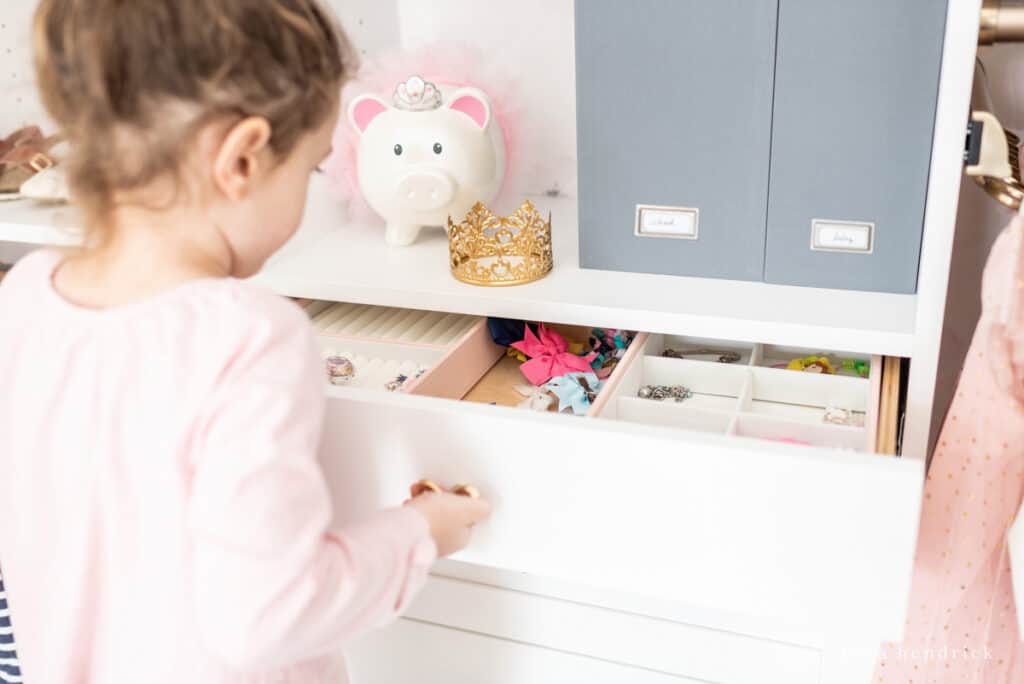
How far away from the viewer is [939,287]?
84 centimetres

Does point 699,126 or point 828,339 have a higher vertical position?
point 699,126

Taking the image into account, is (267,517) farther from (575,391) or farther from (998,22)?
(998,22)

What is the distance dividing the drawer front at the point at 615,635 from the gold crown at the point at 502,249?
13.3 inches

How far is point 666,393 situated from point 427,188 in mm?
362

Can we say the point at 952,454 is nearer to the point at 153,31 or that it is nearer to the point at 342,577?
the point at 342,577

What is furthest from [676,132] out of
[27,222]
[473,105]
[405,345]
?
[27,222]

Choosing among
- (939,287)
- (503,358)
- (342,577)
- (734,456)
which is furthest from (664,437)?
(503,358)

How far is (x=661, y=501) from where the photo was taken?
2.25 ft

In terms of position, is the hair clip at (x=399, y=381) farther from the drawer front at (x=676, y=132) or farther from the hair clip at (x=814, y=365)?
the hair clip at (x=814, y=365)

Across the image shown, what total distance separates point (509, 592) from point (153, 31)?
0.69 metres

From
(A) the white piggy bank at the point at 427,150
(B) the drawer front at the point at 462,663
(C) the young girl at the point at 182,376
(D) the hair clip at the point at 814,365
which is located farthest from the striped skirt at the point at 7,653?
(D) the hair clip at the point at 814,365

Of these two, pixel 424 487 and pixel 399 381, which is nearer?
pixel 424 487

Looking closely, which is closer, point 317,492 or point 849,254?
point 317,492

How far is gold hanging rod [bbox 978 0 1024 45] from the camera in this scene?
0.82m
